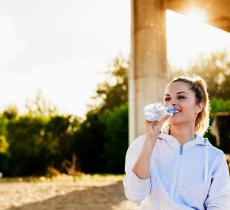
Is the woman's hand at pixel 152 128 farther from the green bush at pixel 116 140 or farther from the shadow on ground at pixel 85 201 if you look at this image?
the green bush at pixel 116 140

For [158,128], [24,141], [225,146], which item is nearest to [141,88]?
[158,128]

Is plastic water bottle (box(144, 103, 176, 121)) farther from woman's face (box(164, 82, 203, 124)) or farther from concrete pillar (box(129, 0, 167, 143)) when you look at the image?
concrete pillar (box(129, 0, 167, 143))

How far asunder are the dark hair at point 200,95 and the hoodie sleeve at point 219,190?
0.94ft

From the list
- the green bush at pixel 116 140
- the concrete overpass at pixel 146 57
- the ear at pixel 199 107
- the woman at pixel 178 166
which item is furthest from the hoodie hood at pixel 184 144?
the green bush at pixel 116 140

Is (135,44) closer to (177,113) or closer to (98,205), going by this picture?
(98,205)

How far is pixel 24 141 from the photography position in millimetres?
16719

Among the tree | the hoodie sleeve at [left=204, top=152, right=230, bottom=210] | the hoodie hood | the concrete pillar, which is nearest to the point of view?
the hoodie sleeve at [left=204, top=152, right=230, bottom=210]

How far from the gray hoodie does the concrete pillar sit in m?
4.83

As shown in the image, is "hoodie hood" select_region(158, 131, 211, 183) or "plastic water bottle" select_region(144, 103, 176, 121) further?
"hoodie hood" select_region(158, 131, 211, 183)

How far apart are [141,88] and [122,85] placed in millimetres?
21625

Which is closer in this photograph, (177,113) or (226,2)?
(177,113)

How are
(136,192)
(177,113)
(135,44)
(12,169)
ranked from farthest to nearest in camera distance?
(12,169) → (135,44) → (177,113) → (136,192)

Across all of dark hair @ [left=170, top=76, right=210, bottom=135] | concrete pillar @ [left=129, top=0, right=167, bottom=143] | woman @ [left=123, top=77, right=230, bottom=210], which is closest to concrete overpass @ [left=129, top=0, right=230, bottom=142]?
concrete pillar @ [left=129, top=0, right=167, bottom=143]

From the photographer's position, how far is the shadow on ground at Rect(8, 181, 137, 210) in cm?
616
